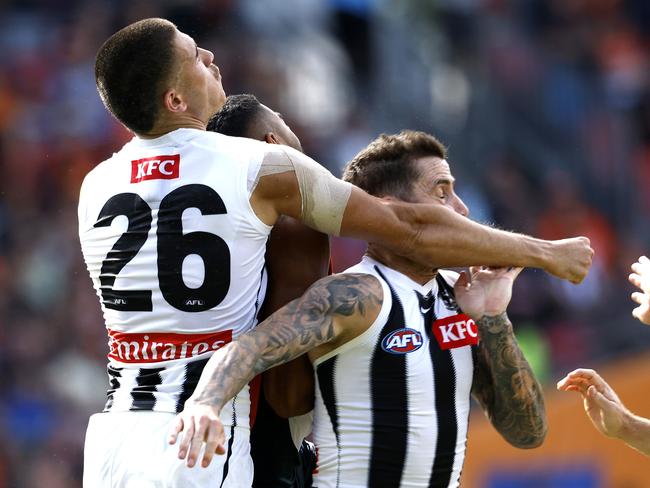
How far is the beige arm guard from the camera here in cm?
446

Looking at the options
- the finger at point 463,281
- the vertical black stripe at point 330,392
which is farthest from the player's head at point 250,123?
the vertical black stripe at point 330,392

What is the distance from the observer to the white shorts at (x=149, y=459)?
169 inches

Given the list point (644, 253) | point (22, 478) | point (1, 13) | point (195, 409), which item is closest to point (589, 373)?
Answer: point (195, 409)

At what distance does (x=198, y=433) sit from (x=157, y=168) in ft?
3.69

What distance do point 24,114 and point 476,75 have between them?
4782 mm

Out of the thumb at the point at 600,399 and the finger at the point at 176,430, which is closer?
the finger at the point at 176,430

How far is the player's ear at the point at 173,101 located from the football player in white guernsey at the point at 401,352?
763mm

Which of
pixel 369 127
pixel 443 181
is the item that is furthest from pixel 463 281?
pixel 369 127

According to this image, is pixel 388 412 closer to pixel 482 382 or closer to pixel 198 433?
pixel 482 382

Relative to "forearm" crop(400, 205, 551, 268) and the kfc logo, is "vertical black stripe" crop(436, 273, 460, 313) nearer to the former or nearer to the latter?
"forearm" crop(400, 205, 551, 268)

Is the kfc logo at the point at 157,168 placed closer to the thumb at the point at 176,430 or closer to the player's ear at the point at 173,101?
the player's ear at the point at 173,101

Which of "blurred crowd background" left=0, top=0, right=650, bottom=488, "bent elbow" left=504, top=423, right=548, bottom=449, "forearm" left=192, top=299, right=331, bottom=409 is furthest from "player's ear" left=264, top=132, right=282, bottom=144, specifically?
"blurred crowd background" left=0, top=0, right=650, bottom=488

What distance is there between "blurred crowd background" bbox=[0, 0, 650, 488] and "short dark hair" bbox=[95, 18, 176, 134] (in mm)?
6481

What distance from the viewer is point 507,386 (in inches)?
187
